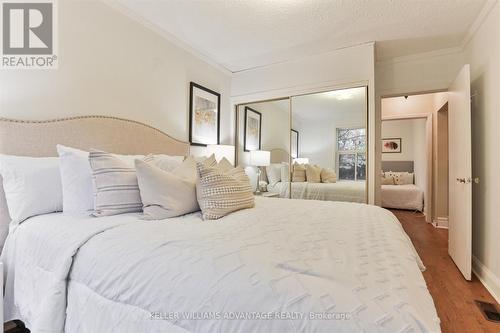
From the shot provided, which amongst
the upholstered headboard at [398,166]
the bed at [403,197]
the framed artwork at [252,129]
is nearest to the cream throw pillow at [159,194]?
the framed artwork at [252,129]

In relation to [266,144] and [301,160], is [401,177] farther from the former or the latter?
[266,144]

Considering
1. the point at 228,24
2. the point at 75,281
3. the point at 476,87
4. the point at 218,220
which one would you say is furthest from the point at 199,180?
the point at 476,87

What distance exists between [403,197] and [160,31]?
19.2 feet

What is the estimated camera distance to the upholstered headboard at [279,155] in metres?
3.52

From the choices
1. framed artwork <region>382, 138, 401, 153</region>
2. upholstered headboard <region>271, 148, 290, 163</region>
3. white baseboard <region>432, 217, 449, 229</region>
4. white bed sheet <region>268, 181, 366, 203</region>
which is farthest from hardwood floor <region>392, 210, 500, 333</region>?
framed artwork <region>382, 138, 401, 153</region>

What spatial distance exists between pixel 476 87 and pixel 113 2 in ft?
11.5

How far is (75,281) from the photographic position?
103 cm

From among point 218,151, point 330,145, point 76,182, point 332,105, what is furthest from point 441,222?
point 76,182

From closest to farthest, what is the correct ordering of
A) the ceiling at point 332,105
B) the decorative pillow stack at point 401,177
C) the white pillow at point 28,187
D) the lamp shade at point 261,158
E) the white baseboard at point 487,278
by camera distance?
the white pillow at point 28,187 < the white baseboard at point 487,278 < the ceiling at point 332,105 < the lamp shade at point 261,158 < the decorative pillow stack at point 401,177

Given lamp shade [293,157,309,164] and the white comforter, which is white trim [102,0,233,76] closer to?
lamp shade [293,157,309,164]

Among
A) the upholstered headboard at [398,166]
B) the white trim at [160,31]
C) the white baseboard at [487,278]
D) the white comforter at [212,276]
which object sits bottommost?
the white baseboard at [487,278]

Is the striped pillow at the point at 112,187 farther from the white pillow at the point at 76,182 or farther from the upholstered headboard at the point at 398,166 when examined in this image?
the upholstered headboard at the point at 398,166

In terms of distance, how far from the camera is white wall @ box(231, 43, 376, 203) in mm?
2877

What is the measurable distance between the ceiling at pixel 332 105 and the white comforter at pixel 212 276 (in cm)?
200
